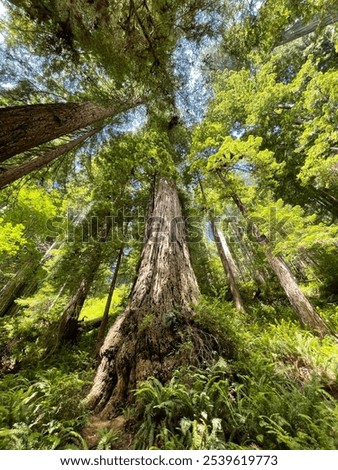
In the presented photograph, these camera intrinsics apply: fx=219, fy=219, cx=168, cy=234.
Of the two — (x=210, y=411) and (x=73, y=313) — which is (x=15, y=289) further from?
(x=210, y=411)

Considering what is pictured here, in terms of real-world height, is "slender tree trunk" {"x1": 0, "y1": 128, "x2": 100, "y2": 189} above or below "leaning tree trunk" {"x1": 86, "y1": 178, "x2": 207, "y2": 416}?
above

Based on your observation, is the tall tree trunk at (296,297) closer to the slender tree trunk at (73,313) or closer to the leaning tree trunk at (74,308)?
the leaning tree trunk at (74,308)

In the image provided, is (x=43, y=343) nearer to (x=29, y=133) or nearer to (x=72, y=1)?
(x=29, y=133)

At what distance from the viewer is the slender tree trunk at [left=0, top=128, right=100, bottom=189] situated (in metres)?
3.39

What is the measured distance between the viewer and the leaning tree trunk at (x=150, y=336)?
2.78 metres

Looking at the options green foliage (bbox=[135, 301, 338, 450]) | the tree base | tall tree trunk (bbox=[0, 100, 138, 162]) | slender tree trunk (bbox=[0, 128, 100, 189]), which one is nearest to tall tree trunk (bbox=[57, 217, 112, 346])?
slender tree trunk (bbox=[0, 128, 100, 189])

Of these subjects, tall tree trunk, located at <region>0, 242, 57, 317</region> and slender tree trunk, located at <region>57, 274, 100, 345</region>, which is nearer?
slender tree trunk, located at <region>57, 274, 100, 345</region>

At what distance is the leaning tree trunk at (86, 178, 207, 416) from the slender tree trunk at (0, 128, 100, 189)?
2801mm

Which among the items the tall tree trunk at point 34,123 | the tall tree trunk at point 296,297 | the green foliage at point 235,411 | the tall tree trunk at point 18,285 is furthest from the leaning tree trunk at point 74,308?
the tall tree trunk at point 296,297

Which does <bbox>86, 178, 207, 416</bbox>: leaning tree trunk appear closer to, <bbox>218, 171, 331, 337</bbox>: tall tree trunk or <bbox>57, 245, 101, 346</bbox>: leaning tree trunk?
<bbox>218, 171, 331, 337</bbox>: tall tree trunk

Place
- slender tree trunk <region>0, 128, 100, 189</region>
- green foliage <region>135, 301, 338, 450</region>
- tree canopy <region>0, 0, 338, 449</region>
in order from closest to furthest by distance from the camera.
A: green foliage <region>135, 301, 338, 450</region> < tree canopy <region>0, 0, 338, 449</region> < slender tree trunk <region>0, 128, 100, 189</region>

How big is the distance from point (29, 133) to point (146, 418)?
13.1ft

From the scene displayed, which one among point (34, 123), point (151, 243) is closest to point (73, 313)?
point (151, 243)

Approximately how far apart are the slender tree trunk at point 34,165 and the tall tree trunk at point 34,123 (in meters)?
0.48
